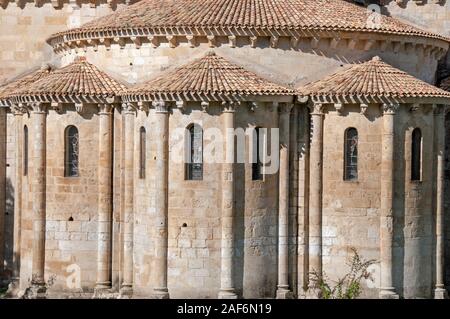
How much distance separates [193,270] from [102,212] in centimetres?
331

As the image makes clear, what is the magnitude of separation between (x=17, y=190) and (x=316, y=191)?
8424 mm

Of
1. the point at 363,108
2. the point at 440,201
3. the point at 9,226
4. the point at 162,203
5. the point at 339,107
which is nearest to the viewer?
the point at 162,203

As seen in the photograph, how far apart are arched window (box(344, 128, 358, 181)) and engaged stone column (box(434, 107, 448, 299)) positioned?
2300 mm

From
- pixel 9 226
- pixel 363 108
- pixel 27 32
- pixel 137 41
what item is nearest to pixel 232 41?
pixel 137 41

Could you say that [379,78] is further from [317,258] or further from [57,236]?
[57,236]

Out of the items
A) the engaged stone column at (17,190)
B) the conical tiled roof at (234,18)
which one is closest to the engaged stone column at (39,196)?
the engaged stone column at (17,190)

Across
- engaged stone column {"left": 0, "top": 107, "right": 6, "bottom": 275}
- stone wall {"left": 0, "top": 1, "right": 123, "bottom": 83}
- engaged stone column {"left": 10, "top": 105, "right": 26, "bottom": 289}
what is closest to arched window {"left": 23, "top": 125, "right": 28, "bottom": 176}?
engaged stone column {"left": 10, "top": 105, "right": 26, "bottom": 289}

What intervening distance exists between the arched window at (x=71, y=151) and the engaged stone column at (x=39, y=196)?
590mm

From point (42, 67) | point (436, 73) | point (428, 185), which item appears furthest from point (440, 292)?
point (42, 67)

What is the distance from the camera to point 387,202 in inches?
1353

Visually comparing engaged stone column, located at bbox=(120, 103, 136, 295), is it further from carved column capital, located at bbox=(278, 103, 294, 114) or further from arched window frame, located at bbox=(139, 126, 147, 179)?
carved column capital, located at bbox=(278, 103, 294, 114)

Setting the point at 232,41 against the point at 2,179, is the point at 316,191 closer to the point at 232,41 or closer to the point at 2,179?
the point at 232,41

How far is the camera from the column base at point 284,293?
1355 inches

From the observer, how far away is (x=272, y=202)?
1361 inches
